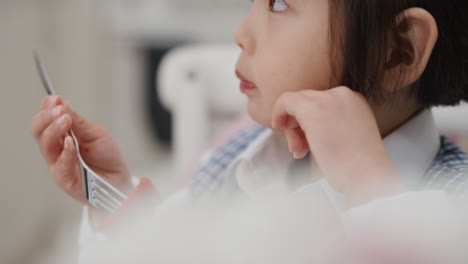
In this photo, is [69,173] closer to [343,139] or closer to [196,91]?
[343,139]

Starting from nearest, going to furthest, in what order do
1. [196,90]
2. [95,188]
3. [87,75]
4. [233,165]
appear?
[95,188] → [233,165] → [196,90] → [87,75]

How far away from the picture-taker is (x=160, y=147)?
1.62m

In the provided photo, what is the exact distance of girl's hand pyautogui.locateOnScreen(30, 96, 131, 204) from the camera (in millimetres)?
428

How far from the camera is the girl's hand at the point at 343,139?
347 mm

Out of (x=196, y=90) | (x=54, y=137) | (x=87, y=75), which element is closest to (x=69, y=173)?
(x=54, y=137)

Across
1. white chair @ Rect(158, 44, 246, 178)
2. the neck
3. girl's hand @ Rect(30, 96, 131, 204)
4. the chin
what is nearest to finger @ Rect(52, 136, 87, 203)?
girl's hand @ Rect(30, 96, 131, 204)

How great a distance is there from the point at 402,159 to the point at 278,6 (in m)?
0.17

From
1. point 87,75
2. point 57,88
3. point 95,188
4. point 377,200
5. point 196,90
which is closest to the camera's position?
point 377,200

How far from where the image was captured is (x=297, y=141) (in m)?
0.40

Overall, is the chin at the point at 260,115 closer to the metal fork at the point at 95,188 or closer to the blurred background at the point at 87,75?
the metal fork at the point at 95,188

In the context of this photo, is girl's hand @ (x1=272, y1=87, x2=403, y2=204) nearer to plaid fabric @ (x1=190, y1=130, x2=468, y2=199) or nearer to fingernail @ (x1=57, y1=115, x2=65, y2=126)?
plaid fabric @ (x1=190, y1=130, x2=468, y2=199)

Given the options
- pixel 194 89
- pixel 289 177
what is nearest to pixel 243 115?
pixel 194 89

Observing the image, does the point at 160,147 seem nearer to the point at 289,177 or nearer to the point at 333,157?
the point at 289,177

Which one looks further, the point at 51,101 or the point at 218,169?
the point at 218,169
